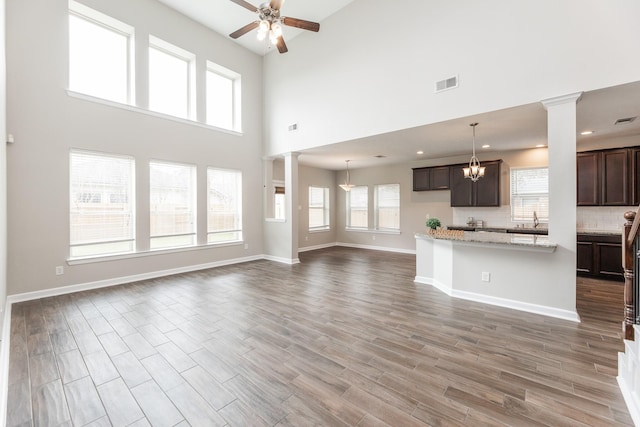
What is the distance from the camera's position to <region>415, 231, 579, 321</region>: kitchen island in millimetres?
3318

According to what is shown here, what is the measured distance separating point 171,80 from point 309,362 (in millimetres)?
6305

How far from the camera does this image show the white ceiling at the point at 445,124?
12.1 feet

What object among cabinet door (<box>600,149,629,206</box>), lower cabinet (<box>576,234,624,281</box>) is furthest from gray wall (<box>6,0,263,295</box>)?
cabinet door (<box>600,149,629,206</box>)

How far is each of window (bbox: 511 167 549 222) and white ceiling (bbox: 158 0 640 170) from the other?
69 cm

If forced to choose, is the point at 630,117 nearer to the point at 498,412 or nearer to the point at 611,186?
the point at 611,186

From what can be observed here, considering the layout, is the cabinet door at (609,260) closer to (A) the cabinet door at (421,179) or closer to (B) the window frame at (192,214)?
(A) the cabinet door at (421,179)

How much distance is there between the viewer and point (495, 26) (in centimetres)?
370

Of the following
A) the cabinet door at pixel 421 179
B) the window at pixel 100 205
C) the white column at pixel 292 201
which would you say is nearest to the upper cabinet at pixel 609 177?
the cabinet door at pixel 421 179

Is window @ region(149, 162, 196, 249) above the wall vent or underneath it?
underneath

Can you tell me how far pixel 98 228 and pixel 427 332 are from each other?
551 centimetres

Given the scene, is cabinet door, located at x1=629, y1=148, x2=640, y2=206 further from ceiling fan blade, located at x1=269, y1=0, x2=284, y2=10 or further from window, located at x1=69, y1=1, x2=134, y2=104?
window, located at x1=69, y1=1, x2=134, y2=104

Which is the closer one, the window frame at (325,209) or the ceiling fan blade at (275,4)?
the ceiling fan blade at (275,4)

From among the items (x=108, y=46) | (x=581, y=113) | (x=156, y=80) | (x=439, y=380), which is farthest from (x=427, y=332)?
(x=108, y=46)

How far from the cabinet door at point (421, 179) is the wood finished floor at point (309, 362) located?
416 cm
